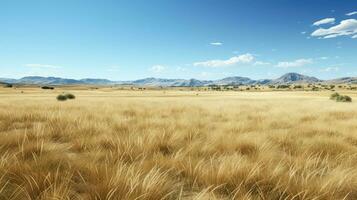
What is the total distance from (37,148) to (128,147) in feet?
4.01

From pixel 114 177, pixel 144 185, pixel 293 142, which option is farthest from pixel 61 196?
pixel 293 142

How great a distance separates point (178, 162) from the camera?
11.1ft

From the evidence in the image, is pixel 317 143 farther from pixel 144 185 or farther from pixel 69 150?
pixel 69 150

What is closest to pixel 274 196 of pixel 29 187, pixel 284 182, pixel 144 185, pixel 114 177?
pixel 284 182

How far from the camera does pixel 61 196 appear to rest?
7.33 feet

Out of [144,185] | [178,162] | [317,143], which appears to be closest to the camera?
[144,185]

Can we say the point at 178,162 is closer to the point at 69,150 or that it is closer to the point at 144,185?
the point at 144,185

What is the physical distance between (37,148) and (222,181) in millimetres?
2596

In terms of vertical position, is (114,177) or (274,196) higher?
(114,177)

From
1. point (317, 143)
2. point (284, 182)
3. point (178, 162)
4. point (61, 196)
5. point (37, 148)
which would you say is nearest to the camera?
point (61, 196)

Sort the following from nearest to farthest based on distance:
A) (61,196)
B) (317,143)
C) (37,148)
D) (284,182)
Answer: (61,196), (284,182), (37,148), (317,143)

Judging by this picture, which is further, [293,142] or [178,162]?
[293,142]

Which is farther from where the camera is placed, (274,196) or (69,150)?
(69,150)

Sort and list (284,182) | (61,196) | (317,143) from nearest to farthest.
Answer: (61,196) → (284,182) → (317,143)
